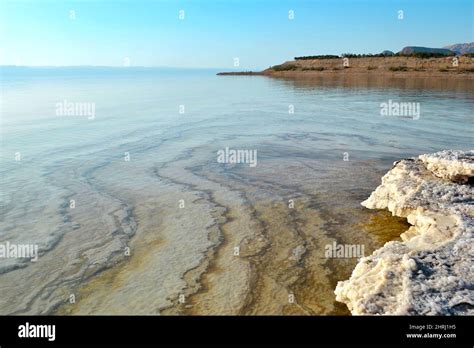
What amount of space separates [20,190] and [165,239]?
23.9 feet

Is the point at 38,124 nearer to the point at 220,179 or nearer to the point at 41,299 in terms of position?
the point at 220,179

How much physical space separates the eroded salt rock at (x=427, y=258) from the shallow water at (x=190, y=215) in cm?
62

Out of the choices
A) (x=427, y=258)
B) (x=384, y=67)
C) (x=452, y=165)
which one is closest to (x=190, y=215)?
(x=427, y=258)

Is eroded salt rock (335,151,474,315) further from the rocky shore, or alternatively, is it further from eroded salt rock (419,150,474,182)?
the rocky shore

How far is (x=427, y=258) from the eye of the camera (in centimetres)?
823

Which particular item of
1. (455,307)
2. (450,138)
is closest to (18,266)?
(455,307)

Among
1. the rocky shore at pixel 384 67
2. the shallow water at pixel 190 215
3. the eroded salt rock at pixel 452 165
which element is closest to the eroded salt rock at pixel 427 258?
the eroded salt rock at pixel 452 165

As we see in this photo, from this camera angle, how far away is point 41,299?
8.61 meters

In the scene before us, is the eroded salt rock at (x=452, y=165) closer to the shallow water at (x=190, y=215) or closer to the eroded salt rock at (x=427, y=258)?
the eroded salt rock at (x=427, y=258)

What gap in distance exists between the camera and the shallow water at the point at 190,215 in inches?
343

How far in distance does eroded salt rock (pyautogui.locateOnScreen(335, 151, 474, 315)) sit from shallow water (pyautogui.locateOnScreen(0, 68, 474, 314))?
0.62 metres

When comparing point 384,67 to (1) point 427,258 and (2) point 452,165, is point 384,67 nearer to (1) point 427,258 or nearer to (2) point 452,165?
(2) point 452,165

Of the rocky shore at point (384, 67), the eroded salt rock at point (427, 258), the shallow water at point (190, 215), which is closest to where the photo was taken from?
the eroded salt rock at point (427, 258)

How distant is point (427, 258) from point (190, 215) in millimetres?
6928
